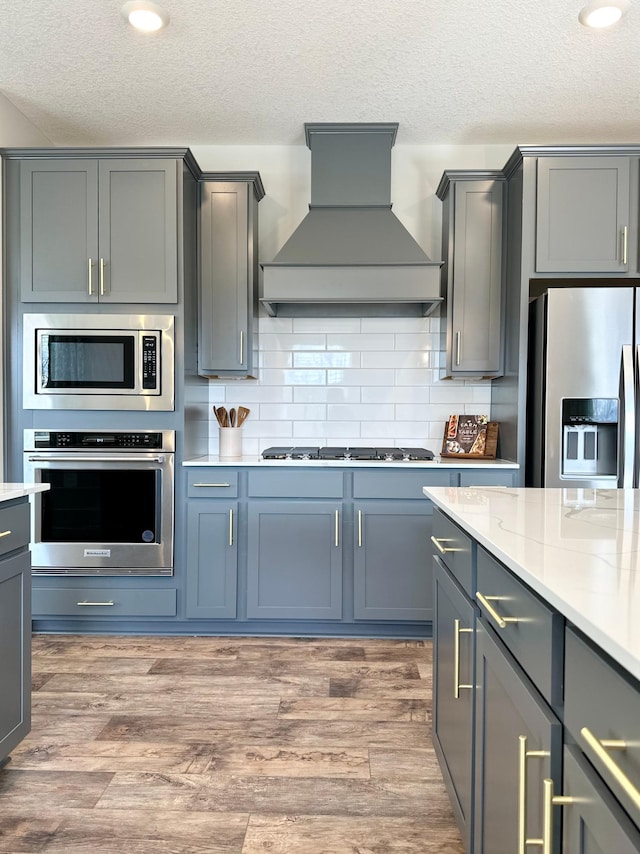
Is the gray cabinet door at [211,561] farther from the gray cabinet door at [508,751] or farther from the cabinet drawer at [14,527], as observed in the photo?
the gray cabinet door at [508,751]

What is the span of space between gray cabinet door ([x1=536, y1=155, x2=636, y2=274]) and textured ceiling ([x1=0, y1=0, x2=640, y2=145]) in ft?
1.33

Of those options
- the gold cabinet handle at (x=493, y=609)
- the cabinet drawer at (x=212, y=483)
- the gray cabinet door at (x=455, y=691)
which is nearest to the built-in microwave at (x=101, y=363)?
the cabinet drawer at (x=212, y=483)

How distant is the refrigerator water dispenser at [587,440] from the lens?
9.11 feet

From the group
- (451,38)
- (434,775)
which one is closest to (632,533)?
(434,775)

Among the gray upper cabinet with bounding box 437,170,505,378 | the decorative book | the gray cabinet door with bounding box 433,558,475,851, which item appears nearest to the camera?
the gray cabinet door with bounding box 433,558,475,851

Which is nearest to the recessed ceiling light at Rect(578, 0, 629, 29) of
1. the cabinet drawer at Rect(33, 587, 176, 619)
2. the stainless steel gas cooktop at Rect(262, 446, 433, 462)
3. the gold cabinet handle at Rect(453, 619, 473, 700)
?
the stainless steel gas cooktop at Rect(262, 446, 433, 462)

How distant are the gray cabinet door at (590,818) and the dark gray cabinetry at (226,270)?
278cm

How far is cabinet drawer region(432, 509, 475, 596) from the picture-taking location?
1.35 metres

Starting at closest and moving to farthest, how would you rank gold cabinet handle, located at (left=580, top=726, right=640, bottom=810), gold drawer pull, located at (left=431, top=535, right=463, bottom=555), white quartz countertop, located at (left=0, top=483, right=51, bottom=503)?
gold cabinet handle, located at (left=580, top=726, right=640, bottom=810)
gold drawer pull, located at (left=431, top=535, right=463, bottom=555)
white quartz countertop, located at (left=0, top=483, right=51, bottom=503)

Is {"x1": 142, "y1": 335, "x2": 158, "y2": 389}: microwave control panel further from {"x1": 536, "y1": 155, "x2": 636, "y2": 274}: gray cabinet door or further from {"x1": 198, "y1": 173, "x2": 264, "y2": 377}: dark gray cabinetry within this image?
{"x1": 536, "y1": 155, "x2": 636, "y2": 274}: gray cabinet door

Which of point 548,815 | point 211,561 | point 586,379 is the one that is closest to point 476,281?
point 586,379

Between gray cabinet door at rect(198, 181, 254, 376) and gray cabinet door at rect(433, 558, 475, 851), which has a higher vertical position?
gray cabinet door at rect(198, 181, 254, 376)

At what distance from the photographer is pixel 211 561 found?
3033 mm

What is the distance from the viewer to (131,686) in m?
2.46
